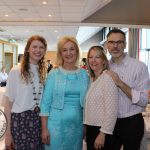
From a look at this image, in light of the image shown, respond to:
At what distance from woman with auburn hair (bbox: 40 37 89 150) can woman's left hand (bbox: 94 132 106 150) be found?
7.9 inches

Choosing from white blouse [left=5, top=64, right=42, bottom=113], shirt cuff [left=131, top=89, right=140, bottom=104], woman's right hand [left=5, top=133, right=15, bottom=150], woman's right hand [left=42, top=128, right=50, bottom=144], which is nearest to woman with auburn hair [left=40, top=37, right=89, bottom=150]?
woman's right hand [left=42, top=128, right=50, bottom=144]

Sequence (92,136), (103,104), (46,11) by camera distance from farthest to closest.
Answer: (46,11)
(92,136)
(103,104)

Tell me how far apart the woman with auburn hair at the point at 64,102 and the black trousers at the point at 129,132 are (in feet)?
0.92

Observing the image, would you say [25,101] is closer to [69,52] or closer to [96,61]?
[69,52]

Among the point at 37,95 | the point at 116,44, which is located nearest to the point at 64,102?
the point at 37,95

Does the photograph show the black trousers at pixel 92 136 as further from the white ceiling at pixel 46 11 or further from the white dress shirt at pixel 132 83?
the white ceiling at pixel 46 11

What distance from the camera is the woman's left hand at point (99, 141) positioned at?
2.00 metres

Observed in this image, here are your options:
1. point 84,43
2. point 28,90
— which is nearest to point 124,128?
point 28,90

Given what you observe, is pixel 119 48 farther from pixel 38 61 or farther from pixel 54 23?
pixel 54 23

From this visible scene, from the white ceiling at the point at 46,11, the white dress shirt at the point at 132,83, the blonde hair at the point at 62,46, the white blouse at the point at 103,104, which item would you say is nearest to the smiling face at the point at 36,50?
the blonde hair at the point at 62,46

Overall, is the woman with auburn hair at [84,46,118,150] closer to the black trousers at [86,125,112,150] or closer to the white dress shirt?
the black trousers at [86,125,112,150]

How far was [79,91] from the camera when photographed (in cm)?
211

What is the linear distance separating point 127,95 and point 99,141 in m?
0.38

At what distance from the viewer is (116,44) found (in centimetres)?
207
